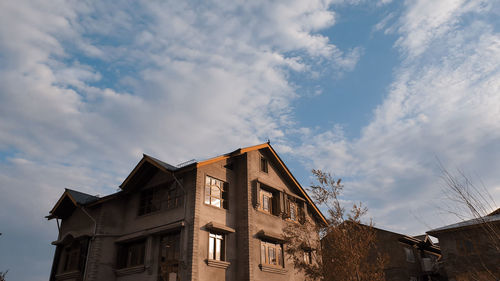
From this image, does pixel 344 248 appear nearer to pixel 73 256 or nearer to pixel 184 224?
pixel 184 224

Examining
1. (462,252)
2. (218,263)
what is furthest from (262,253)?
(462,252)

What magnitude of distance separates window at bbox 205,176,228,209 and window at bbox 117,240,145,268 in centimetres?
490

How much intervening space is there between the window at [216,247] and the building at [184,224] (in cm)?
5

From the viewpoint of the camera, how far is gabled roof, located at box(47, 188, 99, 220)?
25422 millimetres

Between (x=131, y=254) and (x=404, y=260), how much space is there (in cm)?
2549

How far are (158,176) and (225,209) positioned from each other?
15.9 feet

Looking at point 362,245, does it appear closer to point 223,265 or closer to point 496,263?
point 223,265

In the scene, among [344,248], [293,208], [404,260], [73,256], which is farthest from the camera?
[404,260]

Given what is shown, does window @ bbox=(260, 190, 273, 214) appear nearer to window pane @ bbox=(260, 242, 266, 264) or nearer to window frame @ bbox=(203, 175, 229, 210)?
window pane @ bbox=(260, 242, 266, 264)

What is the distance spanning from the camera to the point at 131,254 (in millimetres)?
22516

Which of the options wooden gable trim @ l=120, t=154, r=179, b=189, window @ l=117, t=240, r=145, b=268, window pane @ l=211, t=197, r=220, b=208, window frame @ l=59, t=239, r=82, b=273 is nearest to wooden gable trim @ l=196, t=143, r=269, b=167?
wooden gable trim @ l=120, t=154, r=179, b=189

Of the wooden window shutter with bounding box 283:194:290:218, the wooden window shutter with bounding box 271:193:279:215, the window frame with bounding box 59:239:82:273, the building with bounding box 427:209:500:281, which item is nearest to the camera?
the window frame with bounding box 59:239:82:273

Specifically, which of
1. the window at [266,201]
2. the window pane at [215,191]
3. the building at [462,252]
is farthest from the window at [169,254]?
the building at [462,252]

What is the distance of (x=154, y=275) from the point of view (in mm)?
20219
